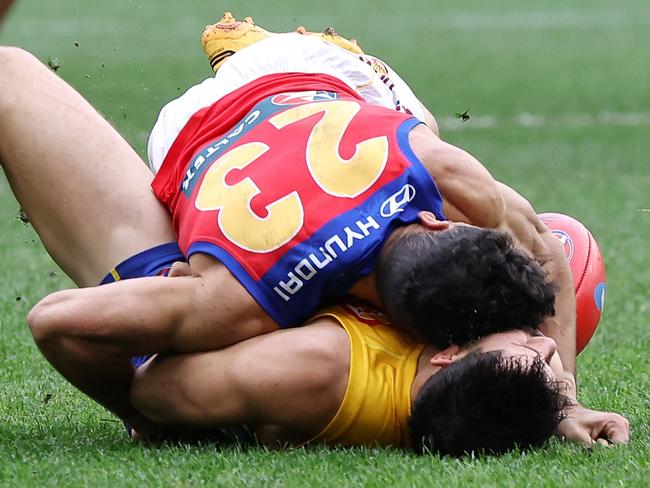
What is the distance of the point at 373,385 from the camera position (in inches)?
148

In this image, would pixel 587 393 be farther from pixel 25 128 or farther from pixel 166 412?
pixel 25 128

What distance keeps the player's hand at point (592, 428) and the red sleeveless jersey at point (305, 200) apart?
0.68 meters

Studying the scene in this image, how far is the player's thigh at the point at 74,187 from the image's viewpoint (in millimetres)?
4285

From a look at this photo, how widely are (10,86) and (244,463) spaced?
4.85 feet

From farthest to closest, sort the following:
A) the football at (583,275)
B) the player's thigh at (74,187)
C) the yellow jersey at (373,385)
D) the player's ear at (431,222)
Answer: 1. the football at (583,275)
2. the player's thigh at (74,187)
3. the player's ear at (431,222)
4. the yellow jersey at (373,385)

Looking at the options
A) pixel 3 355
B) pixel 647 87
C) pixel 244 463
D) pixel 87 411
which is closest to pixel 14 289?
pixel 3 355

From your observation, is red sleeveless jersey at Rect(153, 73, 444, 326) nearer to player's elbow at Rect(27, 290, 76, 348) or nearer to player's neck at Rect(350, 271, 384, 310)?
player's neck at Rect(350, 271, 384, 310)

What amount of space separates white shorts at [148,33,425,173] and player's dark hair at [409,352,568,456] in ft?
4.59

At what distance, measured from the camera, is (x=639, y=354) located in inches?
214

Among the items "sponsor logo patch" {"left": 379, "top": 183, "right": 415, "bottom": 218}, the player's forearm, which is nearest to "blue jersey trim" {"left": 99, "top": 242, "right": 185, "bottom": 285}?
"sponsor logo patch" {"left": 379, "top": 183, "right": 415, "bottom": 218}

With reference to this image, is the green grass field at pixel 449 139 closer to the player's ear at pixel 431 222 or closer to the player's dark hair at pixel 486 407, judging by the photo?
the player's dark hair at pixel 486 407

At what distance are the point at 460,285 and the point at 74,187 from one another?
4.07 feet

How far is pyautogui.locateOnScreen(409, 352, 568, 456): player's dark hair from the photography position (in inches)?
142

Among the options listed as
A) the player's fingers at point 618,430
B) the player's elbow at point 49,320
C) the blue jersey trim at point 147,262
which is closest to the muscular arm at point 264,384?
the player's elbow at point 49,320
